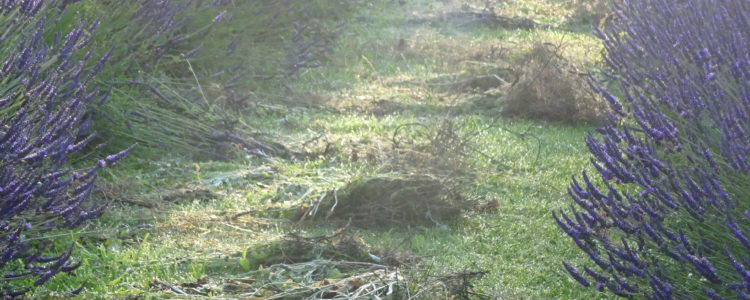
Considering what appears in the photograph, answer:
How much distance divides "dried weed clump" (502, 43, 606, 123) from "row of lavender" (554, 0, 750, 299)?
2.87 meters

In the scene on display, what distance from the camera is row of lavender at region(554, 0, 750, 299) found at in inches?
128

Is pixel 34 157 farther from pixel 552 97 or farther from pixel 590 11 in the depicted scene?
pixel 590 11

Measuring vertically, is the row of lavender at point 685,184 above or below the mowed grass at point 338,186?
above

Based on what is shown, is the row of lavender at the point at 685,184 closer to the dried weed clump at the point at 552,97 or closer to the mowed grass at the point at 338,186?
the mowed grass at the point at 338,186

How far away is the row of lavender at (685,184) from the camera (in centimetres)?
326

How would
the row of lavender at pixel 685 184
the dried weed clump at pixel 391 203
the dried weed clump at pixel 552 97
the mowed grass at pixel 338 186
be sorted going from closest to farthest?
the row of lavender at pixel 685 184 → the mowed grass at pixel 338 186 → the dried weed clump at pixel 391 203 → the dried weed clump at pixel 552 97

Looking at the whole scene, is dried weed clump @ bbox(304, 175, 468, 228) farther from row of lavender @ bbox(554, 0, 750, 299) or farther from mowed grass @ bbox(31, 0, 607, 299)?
row of lavender @ bbox(554, 0, 750, 299)

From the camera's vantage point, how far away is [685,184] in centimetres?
372

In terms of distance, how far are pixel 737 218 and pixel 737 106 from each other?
529mm

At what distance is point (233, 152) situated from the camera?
275 inches

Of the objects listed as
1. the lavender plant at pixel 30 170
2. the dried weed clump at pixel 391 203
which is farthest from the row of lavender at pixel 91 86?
the dried weed clump at pixel 391 203

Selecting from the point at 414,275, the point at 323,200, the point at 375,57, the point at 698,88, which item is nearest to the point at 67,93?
the point at 323,200

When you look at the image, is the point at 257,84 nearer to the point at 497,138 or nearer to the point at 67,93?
the point at 497,138

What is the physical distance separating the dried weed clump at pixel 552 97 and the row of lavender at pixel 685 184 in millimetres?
2868
